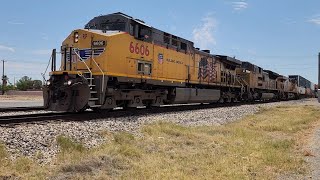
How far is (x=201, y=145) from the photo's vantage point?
367 inches

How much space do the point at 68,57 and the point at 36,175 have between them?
9.74 metres

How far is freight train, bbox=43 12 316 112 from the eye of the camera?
13.3m

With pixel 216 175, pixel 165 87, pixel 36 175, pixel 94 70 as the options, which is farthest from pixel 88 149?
pixel 165 87

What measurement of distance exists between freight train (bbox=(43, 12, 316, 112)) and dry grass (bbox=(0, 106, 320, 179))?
364cm

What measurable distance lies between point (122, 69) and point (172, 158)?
7.69 meters

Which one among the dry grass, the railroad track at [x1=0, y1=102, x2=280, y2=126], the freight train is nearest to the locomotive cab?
the freight train

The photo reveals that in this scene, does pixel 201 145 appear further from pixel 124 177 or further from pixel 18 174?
pixel 18 174

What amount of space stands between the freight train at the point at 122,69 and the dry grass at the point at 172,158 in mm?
3641

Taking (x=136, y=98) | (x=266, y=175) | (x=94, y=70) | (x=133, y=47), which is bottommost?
(x=266, y=175)

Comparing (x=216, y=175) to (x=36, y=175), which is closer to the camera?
(x=36, y=175)

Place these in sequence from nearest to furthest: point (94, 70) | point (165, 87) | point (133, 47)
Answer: point (94, 70) → point (133, 47) → point (165, 87)

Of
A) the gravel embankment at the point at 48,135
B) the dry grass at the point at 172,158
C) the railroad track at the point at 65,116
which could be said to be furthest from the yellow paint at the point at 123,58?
the dry grass at the point at 172,158

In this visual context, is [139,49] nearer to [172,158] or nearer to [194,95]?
[194,95]

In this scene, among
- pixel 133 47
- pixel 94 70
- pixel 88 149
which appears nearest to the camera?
pixel 88 149
